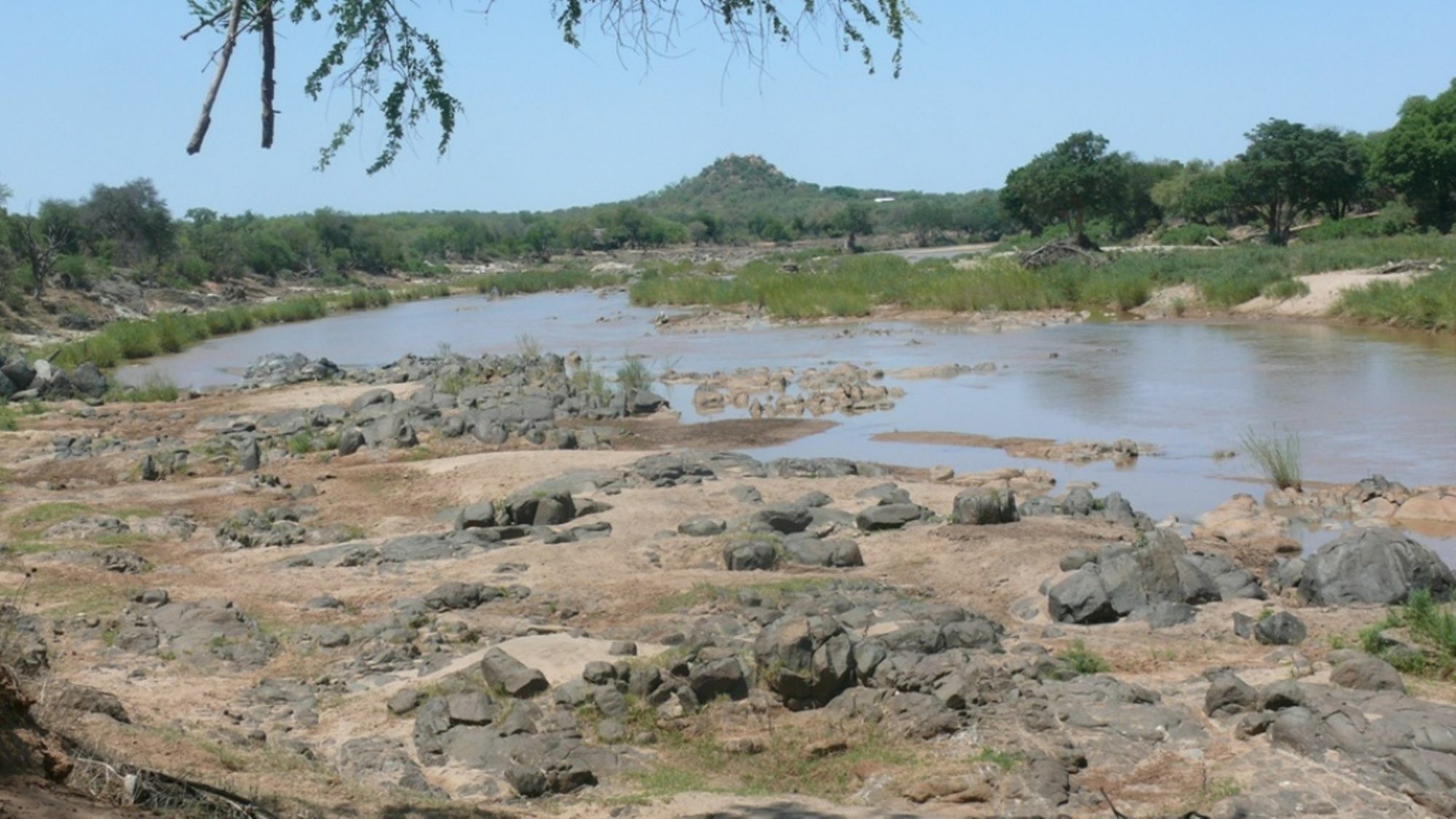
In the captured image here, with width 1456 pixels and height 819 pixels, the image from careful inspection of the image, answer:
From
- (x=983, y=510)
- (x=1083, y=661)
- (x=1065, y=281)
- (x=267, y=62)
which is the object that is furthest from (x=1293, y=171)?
(x=267, y=62)

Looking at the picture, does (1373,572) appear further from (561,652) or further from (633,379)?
(633,379)

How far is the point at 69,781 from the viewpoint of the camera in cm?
445

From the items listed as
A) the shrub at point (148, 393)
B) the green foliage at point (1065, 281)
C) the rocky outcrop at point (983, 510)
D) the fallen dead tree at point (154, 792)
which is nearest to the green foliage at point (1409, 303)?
the green foliage at point (1065, 281)

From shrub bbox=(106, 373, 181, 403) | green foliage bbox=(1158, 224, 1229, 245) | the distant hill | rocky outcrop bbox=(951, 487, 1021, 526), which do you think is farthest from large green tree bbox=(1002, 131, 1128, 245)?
the distant hill

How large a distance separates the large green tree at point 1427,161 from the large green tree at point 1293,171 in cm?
182

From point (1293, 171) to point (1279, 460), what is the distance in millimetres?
41037

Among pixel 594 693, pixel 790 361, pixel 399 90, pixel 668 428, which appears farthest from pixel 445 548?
pixel 790 361

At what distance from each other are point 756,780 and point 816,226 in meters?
104

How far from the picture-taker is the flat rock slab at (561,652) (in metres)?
7.58

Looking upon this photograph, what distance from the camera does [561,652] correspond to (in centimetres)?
790

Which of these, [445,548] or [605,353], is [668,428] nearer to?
[445,548]

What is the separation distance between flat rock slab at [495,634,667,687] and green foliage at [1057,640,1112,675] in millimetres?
2154

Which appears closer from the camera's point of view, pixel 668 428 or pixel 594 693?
pixel 594 693

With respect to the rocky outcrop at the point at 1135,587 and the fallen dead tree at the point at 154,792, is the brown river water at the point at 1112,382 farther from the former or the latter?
the fallen dead tree at the point at 154,792
